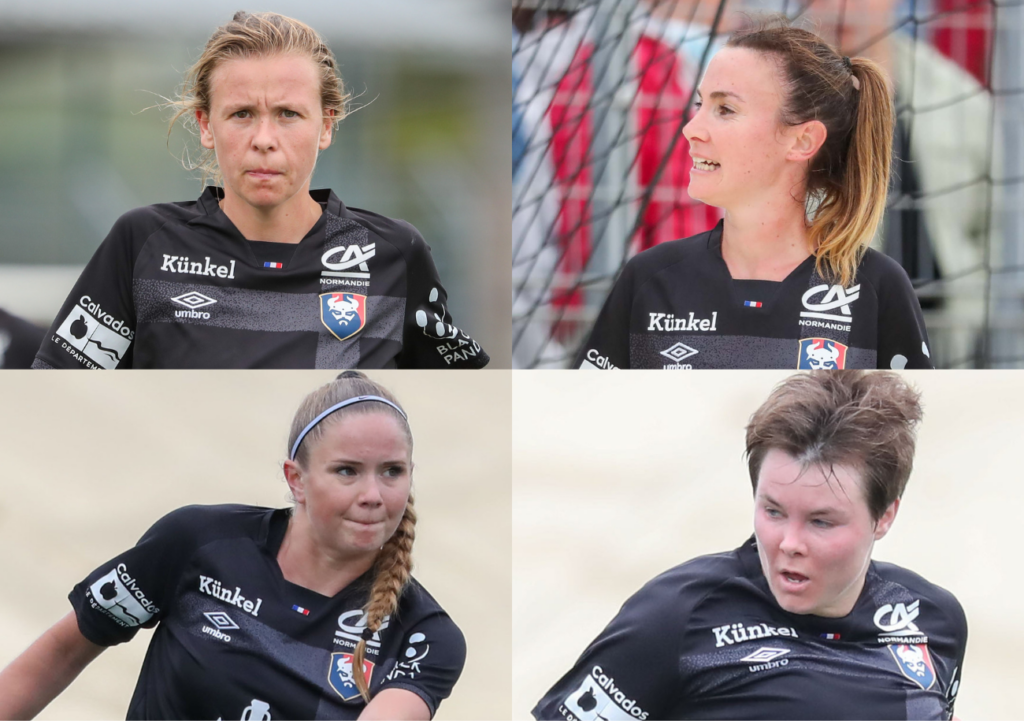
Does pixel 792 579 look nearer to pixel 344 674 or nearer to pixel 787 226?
pixel 787 226

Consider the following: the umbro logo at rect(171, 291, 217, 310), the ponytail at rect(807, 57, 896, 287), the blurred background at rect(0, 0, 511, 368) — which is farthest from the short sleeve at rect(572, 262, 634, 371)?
the umbro logo at rect(171, 291, 217, 310)

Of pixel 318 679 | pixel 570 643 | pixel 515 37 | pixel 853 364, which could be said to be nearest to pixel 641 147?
pixel 515 37

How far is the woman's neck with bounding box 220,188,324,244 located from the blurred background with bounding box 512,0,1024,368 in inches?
11.4

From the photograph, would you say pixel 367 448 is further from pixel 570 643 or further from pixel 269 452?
pixel 570 643

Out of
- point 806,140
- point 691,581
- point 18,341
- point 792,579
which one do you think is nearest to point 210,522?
point 18,341

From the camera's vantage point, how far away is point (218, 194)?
3.75 ft

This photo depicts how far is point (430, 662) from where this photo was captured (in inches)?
42.8

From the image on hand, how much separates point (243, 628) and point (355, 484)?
21 cm

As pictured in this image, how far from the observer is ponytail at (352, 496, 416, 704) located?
1.08 metres

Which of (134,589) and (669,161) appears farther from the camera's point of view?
(669,161)

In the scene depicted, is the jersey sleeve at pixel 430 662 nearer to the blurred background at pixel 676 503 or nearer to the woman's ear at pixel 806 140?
the blurred background at pixel 676 503

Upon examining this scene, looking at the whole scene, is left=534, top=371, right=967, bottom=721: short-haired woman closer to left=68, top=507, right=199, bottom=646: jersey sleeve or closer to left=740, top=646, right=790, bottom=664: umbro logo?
left=740, top=646, right=790, bottom=664: umbro logo

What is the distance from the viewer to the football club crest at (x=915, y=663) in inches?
44.0

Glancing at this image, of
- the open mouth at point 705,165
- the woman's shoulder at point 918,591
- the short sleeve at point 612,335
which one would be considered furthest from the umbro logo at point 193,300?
the woman's shoulder at point 918,591
